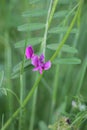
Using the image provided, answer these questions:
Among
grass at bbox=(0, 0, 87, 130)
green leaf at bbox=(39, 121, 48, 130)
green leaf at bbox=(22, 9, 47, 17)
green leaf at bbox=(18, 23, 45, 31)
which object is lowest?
green leaf at bbox=(39, 121, 48, 130)

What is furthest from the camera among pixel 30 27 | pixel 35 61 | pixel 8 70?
pixel 8 70

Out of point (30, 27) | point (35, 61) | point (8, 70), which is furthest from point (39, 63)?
point (8, 70)

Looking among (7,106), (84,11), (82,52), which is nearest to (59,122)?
(7,106)

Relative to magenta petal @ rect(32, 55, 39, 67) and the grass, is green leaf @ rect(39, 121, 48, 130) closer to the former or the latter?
the grass

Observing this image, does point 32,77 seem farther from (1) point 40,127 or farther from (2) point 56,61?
(2) point 56,61

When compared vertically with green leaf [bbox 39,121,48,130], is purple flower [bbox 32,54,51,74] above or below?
above

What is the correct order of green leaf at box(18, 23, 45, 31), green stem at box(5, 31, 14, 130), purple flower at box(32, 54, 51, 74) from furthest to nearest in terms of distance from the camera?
1. green stem at box(5, 31, 14, 130)
2. green leaf at box(18, 23, 45, 31)
3. purple flower at box(32, 54, 51, 74)

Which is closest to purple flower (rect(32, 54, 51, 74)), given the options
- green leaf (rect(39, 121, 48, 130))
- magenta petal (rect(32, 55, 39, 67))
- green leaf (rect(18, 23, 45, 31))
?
magenta petal (rect(32, 55, 39, 67))

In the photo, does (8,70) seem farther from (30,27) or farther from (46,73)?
(46,73)
